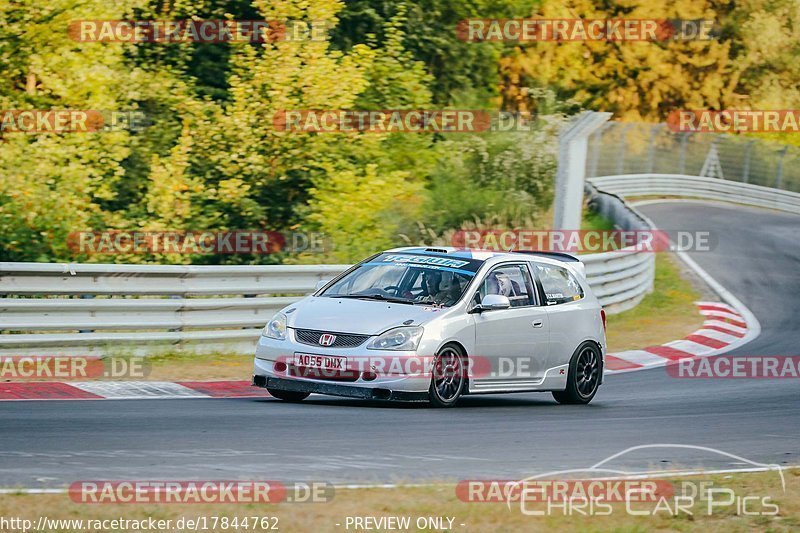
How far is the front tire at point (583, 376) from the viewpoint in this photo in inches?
509

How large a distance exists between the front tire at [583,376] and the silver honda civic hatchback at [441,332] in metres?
0.01

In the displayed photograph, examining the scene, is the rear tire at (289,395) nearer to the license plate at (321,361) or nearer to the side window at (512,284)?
the license plate at (321,361)

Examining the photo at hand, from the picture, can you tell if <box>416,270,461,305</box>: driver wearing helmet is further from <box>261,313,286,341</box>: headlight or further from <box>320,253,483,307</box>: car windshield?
<box>261,313,286,341</box>: headlight

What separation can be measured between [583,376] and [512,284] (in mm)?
1299

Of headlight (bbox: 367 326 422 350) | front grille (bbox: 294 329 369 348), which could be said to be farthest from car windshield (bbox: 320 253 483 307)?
front grille (bbox: 294 329 369 348)

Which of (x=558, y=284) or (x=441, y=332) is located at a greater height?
(x=558, y=284)

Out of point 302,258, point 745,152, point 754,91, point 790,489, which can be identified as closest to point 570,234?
point 302,258

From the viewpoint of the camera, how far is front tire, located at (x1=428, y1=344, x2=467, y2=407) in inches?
446

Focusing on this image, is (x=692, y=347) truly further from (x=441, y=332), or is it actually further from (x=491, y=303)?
(x=441, y=332)

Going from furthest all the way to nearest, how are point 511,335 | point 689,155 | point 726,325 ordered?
point 689,155 → point 726,325 → point 511,335

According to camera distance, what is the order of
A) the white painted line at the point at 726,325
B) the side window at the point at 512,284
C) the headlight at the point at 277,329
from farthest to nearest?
the white painted line at the point at 726,325 → the side window at the point at 512,284 → the headlight at the point at 277,329

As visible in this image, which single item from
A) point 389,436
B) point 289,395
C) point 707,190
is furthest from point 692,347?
point 707,190

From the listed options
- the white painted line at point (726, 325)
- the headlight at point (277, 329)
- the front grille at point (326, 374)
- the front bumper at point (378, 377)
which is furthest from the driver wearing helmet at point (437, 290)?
the white painted line at point (726, 325)

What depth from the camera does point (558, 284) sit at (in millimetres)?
13164
